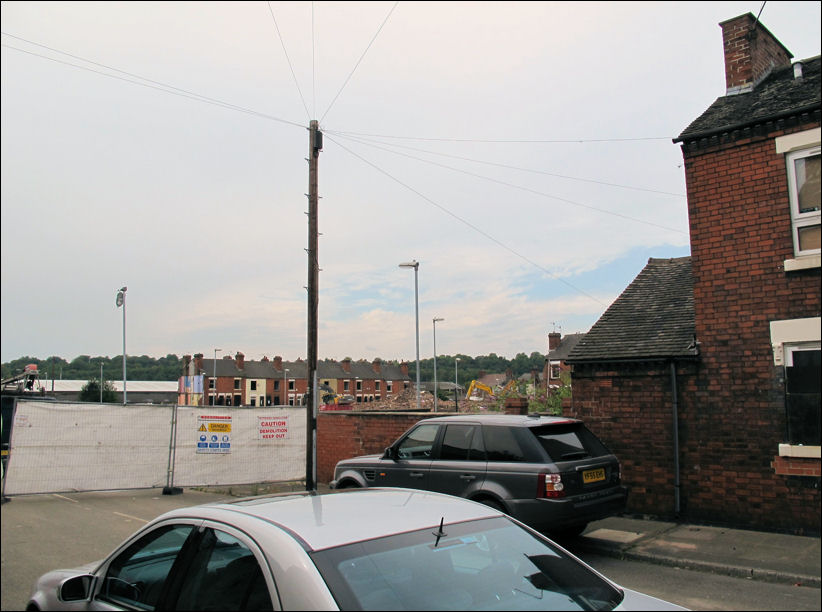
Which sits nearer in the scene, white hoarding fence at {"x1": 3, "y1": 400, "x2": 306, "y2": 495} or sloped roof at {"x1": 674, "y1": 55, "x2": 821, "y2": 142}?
sloped roof at {"x1": 674, "y1": 55, "x2": 821, "y2": 142}

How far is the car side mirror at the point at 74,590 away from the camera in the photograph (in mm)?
3377

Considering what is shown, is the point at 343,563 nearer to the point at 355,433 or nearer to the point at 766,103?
the point at 766,103

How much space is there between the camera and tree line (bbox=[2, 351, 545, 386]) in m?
16.8

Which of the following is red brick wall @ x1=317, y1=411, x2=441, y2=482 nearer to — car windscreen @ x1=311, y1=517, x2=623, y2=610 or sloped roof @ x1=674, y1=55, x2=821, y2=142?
sloped roof @ x1=674, y1=55, x2=821, y2=142

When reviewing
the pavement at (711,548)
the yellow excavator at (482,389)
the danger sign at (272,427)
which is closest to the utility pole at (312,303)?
the danger sign at (272,427)

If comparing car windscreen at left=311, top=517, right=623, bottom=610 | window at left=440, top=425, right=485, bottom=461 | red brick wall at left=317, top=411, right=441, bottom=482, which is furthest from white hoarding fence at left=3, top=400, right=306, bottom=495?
car windscreen at left=311, top=517, right=623, bottom=610

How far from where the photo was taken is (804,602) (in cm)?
606

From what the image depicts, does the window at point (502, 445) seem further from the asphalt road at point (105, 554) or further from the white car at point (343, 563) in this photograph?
the white car at point (343, 563)

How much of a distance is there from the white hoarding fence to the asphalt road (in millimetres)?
502

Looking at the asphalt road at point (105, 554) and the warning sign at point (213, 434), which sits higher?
the warning sign at point (213, 434)

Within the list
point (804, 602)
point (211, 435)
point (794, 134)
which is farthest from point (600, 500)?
point (211, 435)

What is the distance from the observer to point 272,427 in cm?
1485

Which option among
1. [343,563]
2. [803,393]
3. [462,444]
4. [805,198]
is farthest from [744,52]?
[343,563]

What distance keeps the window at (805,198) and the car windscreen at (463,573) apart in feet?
24.7
